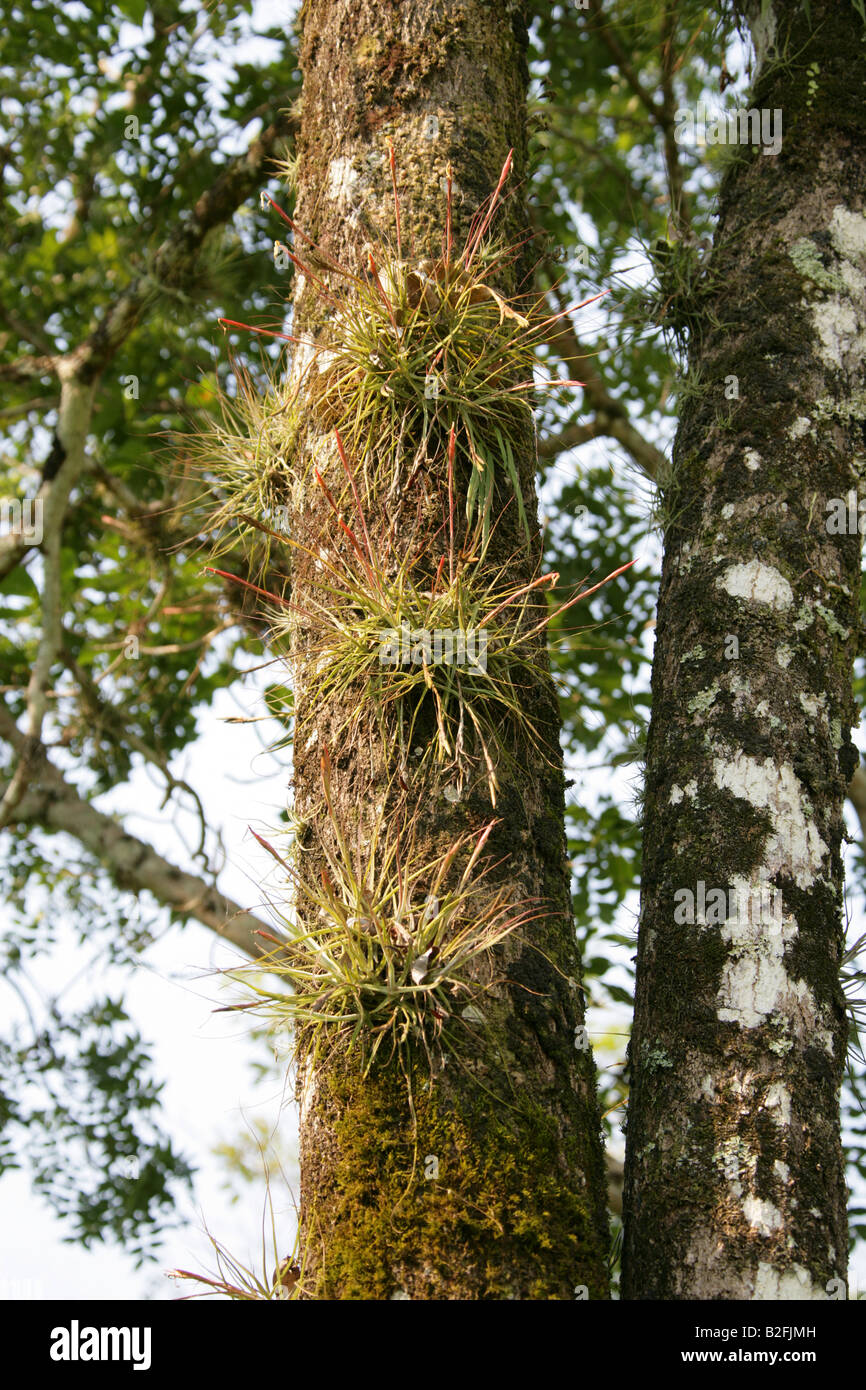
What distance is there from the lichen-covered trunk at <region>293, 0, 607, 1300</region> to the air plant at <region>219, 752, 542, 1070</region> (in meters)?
0.02

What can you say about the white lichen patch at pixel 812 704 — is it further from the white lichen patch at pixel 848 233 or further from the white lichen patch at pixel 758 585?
the white lichen patch at pixel 848 233

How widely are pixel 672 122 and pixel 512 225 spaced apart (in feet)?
11.7

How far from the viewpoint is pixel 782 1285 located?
62.1 inches

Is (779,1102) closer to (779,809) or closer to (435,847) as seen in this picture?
(779,809)

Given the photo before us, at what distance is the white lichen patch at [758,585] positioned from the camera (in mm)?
2080

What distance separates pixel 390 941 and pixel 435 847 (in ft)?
0.59

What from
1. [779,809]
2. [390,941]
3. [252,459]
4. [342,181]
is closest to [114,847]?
[252,459]

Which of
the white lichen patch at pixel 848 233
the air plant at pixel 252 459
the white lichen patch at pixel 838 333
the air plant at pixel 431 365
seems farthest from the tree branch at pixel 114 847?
the white lichen patch at pixel 848 233

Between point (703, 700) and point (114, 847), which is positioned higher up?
point (114, 847)

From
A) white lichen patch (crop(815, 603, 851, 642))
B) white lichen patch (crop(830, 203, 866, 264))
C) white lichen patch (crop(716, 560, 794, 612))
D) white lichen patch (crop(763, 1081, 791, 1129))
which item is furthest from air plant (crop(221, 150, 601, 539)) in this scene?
white lichen patch (crop(763, 1081, 791, 1129))

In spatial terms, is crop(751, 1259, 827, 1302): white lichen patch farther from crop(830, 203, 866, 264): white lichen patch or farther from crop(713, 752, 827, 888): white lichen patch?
crop(830, 203, 866, 264): white lichen patch

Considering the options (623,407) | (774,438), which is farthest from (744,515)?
(623,407)

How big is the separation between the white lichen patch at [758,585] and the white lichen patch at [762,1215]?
3.41 feet

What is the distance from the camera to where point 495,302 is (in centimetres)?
208
